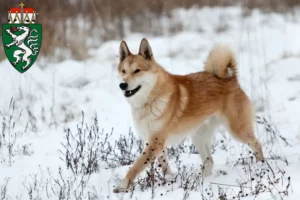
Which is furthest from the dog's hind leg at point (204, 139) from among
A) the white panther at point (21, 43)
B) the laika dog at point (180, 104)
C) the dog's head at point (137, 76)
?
the white panther at point (21, 43)

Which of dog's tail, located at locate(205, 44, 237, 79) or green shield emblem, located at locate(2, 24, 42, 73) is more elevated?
green shield emblem, located at locate(2, 24, 42, 73)

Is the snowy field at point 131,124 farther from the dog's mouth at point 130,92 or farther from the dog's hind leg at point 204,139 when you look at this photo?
the dog's mouth at point 130,92

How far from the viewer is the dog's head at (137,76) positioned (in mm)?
5230

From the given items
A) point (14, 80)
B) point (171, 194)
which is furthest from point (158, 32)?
point (171, 194)

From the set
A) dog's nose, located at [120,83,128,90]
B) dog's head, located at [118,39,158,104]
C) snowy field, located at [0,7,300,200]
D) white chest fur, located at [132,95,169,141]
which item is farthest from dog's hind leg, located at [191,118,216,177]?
dog's nose, located at [120,83,128,90]

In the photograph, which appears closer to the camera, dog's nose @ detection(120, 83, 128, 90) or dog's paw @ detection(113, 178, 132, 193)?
dog's paw @ detection(113, 178, 132, 193)

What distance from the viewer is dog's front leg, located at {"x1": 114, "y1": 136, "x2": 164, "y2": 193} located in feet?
15.9

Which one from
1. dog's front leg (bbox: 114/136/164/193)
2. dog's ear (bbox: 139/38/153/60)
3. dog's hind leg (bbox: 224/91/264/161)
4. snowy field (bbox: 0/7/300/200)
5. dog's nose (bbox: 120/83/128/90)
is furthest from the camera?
dog's hind leg (bbox: 224/91/264/161)

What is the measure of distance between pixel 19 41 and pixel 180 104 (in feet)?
10.6

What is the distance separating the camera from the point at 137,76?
5.29m

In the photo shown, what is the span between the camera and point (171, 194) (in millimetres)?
4461

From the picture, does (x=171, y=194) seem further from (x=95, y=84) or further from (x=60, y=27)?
(x=60, y=27)

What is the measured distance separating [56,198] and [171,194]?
102 cm

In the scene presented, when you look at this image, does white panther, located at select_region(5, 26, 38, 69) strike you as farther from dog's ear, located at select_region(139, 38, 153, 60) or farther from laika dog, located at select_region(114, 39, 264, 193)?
dog's ear, located at select_region(139, 38, 153, 60)
